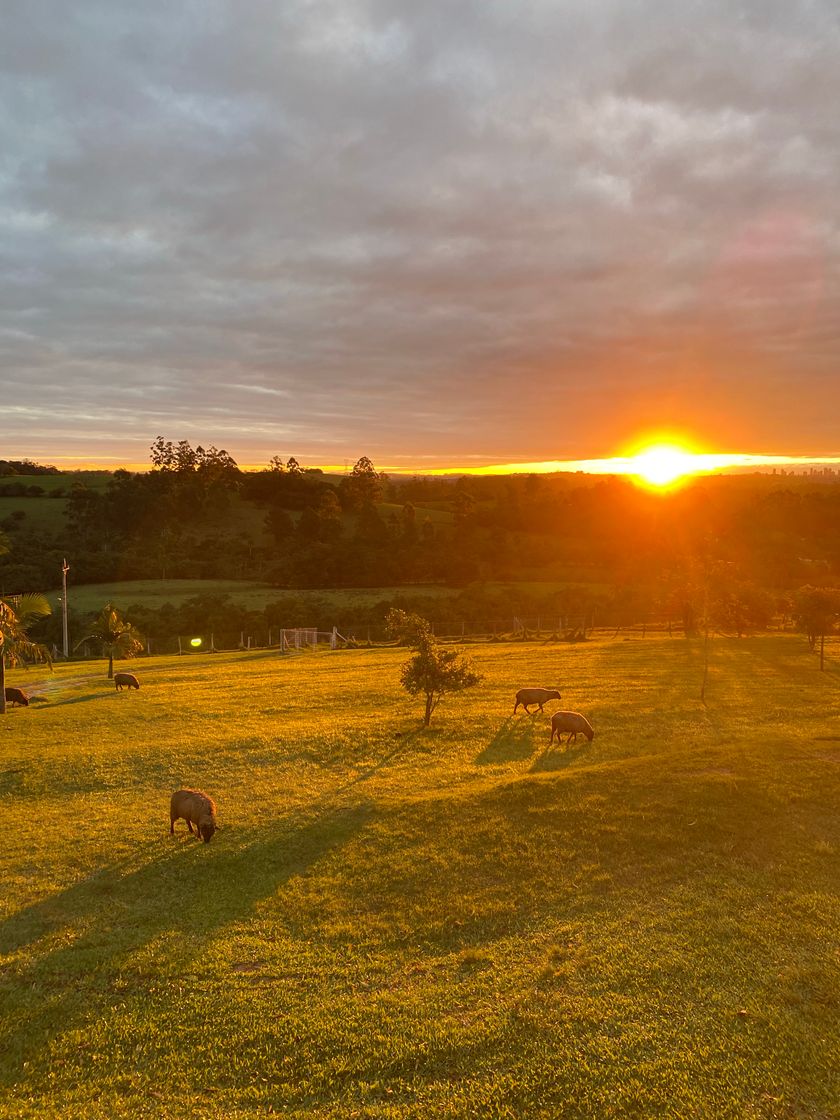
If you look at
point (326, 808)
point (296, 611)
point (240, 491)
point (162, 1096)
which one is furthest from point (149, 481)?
point (162, 1096)

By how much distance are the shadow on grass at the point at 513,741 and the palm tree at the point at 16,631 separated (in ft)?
70.3

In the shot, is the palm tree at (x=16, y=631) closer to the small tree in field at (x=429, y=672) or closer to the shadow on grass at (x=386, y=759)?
the small tree in field at (x=429, y=672)

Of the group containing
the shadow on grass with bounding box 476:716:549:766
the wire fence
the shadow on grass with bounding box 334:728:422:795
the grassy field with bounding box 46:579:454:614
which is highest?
the grassy field with bounding box 46:579:454:614

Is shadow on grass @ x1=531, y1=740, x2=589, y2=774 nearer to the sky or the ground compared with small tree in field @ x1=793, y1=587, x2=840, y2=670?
nearer to the ground

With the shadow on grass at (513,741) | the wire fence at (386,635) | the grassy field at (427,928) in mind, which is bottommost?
the wire fence at (386,635)

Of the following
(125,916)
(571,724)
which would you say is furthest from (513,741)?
(125,916)

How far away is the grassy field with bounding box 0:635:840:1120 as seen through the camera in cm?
841

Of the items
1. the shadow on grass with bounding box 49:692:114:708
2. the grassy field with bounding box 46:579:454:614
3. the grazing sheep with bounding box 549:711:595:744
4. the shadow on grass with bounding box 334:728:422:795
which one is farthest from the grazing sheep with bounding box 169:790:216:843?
the grassy field with bounding box 46:579:454:614

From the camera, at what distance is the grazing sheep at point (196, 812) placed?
1647 cm

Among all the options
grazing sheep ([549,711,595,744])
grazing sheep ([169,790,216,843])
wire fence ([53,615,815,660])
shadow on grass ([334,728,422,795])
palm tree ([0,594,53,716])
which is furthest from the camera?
wire fence ([53,615,815,660])

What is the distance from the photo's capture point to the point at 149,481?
130750 millimetres

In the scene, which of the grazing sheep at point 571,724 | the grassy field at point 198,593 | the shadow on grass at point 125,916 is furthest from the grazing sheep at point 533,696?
the grassy field at point 198,593

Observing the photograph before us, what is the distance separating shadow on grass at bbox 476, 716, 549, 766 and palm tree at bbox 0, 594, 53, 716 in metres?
21.4

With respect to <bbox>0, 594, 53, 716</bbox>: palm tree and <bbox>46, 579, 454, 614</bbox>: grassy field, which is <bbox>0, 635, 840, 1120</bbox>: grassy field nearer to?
<bbox>0, 594, 53, 716</bbox>: palm tree
